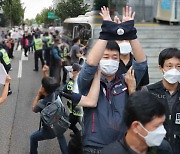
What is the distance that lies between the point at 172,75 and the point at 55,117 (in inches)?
72.7

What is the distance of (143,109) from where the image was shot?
72.9 inches

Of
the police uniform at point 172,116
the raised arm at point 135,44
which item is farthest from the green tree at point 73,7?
the raised arm at point 135,44

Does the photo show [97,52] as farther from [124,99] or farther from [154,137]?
[154,137]

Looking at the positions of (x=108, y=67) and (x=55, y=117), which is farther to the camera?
(x=55, y=117)

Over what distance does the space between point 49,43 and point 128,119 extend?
1222 cm

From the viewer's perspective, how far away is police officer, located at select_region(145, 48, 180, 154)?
2.80 metres

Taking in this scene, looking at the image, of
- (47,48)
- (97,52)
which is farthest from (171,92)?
(47,48)

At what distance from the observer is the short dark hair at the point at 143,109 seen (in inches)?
72.8

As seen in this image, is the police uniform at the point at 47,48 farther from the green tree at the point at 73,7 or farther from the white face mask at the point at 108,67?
the white face mask at the point at 108,67

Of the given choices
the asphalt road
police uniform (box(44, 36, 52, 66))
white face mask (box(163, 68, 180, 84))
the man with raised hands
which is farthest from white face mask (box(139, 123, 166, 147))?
police uniform (box(44, 36, 52, 66))

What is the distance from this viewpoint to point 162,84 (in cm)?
297

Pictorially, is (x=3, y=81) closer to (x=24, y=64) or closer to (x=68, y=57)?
(x=68, y=57)

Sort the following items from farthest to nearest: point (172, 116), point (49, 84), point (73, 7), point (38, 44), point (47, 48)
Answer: point (73, 7) → point (47, 48) → point (38, 44) → point (49, 84) → point (172, 116)

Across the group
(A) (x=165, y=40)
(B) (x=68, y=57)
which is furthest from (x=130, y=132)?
(A) (x=165, y=40)
